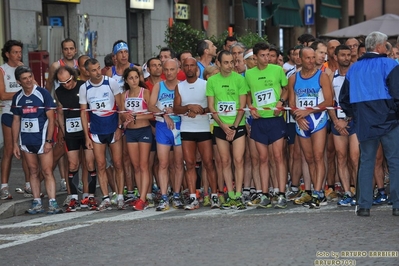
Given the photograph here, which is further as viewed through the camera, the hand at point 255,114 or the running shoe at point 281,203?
the hand at point 255,114

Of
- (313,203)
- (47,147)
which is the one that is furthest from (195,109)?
(47,147)

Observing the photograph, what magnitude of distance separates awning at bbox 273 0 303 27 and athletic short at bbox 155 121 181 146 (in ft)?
81.4

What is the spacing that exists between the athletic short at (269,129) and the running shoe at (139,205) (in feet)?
5.44

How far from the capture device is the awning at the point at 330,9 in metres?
45.6

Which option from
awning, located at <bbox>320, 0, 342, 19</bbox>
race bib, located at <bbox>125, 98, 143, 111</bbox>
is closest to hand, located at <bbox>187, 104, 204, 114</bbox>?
race bib, located at <bbox>125, 98, 143, 111</bbox>

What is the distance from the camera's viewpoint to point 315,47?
14.1m

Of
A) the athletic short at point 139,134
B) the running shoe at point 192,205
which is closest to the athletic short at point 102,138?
the athletic short at point 139,134

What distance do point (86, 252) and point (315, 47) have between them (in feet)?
18.4

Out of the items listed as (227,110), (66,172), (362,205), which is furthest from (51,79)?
(362,205)

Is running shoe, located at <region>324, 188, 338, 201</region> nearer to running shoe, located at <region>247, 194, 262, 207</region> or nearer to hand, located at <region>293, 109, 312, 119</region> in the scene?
running shoe, located at <region>247, 194, 262, 207</region>

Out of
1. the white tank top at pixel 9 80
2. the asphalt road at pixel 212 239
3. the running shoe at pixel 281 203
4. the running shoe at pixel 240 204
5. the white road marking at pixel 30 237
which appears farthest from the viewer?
the white tank top at pixel 9 80

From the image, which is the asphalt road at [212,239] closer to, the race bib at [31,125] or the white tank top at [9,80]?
the race bib at [31,125]

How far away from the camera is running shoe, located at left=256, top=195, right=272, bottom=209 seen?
42.5 ft

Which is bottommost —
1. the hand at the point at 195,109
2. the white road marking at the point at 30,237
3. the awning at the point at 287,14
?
the white road marking at the point at 30,237
